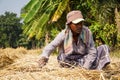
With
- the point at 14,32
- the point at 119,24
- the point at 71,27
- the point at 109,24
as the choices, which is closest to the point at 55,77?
the point at 71,27

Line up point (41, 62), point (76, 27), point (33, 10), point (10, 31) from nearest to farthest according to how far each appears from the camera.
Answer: point (41, 62), point (76, 27), point (33, 10), point (10, 31)

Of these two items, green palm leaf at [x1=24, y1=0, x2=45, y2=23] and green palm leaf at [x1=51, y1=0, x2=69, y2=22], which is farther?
green palm leaf at [x1=24, y1=0, x2=45, y2=23]

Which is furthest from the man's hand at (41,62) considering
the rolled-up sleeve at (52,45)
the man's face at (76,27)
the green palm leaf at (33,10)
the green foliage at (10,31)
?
the green foliage at (10,31)

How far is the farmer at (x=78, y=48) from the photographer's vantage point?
497 cm

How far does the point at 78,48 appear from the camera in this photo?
5242 mm

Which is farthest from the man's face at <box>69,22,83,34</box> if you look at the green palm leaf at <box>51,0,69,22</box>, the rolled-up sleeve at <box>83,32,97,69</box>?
the green palm leaf at <box>51,0,69,22</box>

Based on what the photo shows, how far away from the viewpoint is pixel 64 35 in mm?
5027

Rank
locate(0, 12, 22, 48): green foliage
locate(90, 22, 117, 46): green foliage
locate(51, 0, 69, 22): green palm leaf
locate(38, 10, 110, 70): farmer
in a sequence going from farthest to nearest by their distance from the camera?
1. locate(0, 12, 22, 48): green foliage
2. locate(90, 22, 117, 46): green foliage
3. locate(51, 0, 69, 22): green palm leaf
4. locate(38, 10, 110, 70): farmer

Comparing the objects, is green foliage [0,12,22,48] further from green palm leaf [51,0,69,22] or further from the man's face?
the man's face

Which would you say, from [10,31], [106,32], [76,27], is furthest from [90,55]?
[10,31]

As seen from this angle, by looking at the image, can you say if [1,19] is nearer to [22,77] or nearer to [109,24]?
[109,24]

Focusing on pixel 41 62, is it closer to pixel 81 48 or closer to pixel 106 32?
pixel 81 48

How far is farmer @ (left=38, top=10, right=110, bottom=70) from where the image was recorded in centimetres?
497

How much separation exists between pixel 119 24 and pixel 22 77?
46.9 feet
